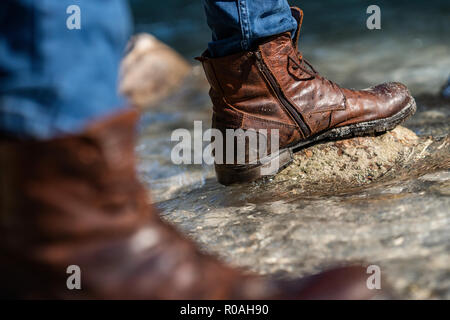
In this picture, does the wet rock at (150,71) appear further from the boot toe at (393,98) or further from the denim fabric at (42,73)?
the denim fabric at (42,73)

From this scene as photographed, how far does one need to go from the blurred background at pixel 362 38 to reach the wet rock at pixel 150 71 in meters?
1.60

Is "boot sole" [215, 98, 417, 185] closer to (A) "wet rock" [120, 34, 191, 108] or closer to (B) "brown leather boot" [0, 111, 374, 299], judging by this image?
(B) "brown leather boot" [0, 111, 374, 299]

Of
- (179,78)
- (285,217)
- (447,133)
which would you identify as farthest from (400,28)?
(285,217)

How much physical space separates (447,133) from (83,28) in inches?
90.1

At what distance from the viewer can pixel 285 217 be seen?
1816 mm

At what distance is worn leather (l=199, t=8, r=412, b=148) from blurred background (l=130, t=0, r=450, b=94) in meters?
2.29

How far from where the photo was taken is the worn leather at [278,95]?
218cm

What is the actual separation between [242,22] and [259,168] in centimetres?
66

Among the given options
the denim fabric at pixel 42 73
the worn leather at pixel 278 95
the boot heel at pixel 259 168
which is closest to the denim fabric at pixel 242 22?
the worn leather at pixel 278 95

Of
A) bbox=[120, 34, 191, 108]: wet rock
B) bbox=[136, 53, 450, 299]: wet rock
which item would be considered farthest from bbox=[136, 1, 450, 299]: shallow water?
bbox=[120, 34, 191, 108]: wet rock

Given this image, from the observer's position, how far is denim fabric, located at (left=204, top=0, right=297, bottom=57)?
1997 mm

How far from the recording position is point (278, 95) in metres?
2.27

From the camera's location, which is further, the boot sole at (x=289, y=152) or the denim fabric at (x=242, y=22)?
the boot sole at (x=289, y=152)
